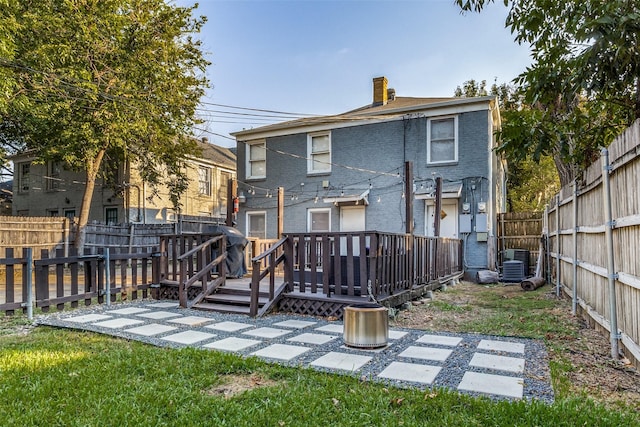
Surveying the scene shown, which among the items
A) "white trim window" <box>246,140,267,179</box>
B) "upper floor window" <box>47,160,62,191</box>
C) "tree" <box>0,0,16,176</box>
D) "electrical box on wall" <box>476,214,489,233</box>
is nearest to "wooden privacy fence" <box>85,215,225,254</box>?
"white trim window" <box>246,140,267,179</box>

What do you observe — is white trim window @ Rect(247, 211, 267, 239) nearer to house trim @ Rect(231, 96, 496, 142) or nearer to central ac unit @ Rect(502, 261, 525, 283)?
house trim @ Rect(231, 96, 496, 142)

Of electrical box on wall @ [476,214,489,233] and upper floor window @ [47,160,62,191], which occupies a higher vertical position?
upper floor window @ [47,160,62,191]

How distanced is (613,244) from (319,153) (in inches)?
408

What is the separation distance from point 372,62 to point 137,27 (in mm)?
7836

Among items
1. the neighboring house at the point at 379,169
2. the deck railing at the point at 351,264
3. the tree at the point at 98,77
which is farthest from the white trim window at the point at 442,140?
the tree at the point at 98,77

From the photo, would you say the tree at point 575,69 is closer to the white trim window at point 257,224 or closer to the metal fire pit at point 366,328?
the metal fire pit at point 366,328

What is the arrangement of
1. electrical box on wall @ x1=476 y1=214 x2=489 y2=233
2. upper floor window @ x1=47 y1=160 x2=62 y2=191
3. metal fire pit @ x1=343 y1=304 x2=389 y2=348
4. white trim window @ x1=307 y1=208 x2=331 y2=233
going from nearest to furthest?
metal fire pit @ x1=343 y1=304 x2=389 y2=348, electrical box on wall @ x1=476 y1=214 x2=489 y2=233, white trim window @ x1=307 y1=208 x2=331 y2=233, upper floor window @ x1=47 y1=160 x2=62 y2=191

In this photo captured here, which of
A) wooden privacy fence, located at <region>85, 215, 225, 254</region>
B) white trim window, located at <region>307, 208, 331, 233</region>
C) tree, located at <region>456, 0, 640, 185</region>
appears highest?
tree, located at <region>456, 0, 640, 185</region>

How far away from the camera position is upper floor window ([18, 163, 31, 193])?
19.3 metres

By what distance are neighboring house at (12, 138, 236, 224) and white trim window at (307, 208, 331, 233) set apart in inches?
210

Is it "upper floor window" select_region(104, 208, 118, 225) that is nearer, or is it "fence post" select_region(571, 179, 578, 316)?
"fence post" select_region(571, 179, 578, 316)

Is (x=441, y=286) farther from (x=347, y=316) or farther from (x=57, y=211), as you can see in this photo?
(x=57, y=211)

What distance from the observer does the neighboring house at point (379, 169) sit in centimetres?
1142

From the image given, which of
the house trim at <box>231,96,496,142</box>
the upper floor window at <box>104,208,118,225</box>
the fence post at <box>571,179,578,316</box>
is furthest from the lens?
the upper floor window at <box>104,208,118,225</box>
